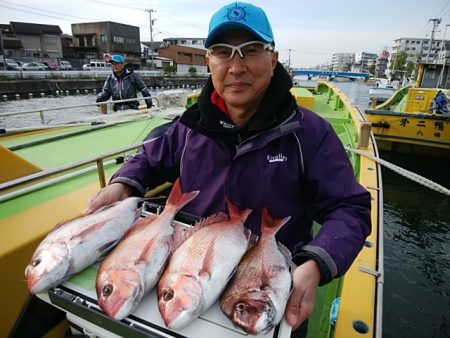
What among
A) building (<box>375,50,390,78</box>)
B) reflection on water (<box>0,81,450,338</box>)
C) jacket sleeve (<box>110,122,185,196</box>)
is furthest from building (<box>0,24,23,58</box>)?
building (<box>375,50,390,78</box>)

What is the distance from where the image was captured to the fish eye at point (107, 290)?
3.84 feet

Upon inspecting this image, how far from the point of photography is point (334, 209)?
1572mm

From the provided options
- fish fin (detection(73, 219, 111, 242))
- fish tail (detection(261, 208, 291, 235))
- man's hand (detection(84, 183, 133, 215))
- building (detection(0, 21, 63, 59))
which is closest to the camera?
fish fin (detection(73, 219, 111, 242))

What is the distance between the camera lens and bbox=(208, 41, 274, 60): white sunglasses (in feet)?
5.43

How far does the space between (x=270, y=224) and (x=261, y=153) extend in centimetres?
41

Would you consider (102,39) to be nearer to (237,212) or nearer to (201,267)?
(237,212)

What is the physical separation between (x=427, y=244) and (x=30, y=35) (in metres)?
68.5

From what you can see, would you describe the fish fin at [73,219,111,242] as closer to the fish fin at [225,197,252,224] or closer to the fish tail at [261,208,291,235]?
the fish fin at [225,197,252,224]

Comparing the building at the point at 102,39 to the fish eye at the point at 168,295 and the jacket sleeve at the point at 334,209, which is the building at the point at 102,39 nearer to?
the jacket sleeve at the point at 334,209

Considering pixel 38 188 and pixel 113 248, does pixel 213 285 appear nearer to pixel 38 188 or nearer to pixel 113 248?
pixel 113 248

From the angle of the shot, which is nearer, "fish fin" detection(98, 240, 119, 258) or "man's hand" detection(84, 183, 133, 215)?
"fish fin" detection(98, 240, 119, 258)

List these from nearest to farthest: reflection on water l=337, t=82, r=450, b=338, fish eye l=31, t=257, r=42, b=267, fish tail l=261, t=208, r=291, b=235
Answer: fish eye l=31, t=257, r=42, b=267 → fish tail l=261, t=208, r=291, b=235 → reflection on water l=337, t=82, r=450, b=338

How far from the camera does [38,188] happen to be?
2893 mm

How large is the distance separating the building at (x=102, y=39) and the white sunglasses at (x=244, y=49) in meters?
64.4
